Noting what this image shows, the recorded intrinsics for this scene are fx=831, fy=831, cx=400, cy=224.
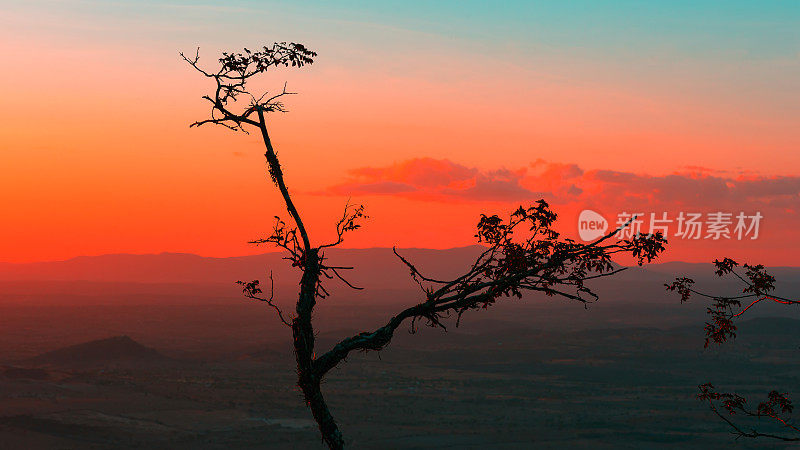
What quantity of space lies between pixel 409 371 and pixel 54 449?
53.4m

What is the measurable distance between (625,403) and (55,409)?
2117 inches

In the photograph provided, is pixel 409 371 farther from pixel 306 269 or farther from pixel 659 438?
pixel 306 269

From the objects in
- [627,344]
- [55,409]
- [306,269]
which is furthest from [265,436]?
[627,344]

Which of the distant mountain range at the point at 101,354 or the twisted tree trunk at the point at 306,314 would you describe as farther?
the distant mountain range at the point at 101,354

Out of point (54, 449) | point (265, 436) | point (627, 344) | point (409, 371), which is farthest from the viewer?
point (627, 344)

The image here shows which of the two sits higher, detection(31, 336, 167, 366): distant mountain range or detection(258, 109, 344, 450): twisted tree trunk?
detection(258, 109, 344, 450): twisted tree trunk

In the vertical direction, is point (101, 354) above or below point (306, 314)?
below

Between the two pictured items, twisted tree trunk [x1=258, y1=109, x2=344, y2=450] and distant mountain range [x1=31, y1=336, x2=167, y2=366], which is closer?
twisted tree trunk [x1=258, y1=109, x2=344, y2=450]

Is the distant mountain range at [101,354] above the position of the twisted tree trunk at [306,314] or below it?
below

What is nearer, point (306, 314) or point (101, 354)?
point (306, 314)

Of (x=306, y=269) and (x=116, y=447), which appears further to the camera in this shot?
(x=116, y=447)

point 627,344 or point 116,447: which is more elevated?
point 627,344

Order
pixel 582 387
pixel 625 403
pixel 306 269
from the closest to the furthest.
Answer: pixel 306 269 < pixel 625 403 < pixel 582 387

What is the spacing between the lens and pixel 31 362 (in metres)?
107
